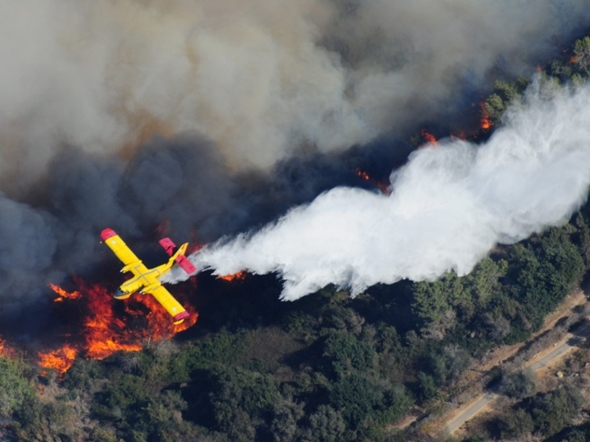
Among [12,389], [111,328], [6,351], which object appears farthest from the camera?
[111,328]

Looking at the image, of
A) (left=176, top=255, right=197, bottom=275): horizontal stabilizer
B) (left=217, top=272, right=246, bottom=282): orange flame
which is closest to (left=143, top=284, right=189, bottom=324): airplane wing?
(left=176, top=255, right=197, bottom=275): horizontal stabilizer

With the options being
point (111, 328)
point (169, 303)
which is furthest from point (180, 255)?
Answer: point (111, 328)

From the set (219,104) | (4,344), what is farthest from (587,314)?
(4,344)

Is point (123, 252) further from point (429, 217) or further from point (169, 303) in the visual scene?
point (429, 217)

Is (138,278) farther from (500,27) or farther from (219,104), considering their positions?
(500,27)

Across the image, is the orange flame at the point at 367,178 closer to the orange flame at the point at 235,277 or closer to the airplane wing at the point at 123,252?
the orange flame at the point at 235,277

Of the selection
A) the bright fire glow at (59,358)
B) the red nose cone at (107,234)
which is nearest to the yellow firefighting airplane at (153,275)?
the red nose cone at (107,234)

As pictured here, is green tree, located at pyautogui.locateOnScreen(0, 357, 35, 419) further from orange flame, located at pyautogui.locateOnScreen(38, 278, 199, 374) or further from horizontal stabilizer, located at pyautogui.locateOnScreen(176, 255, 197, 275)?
horizontal stabilizer, located at pyautogui.locateOnScreen(176, 255, 197, 275)
